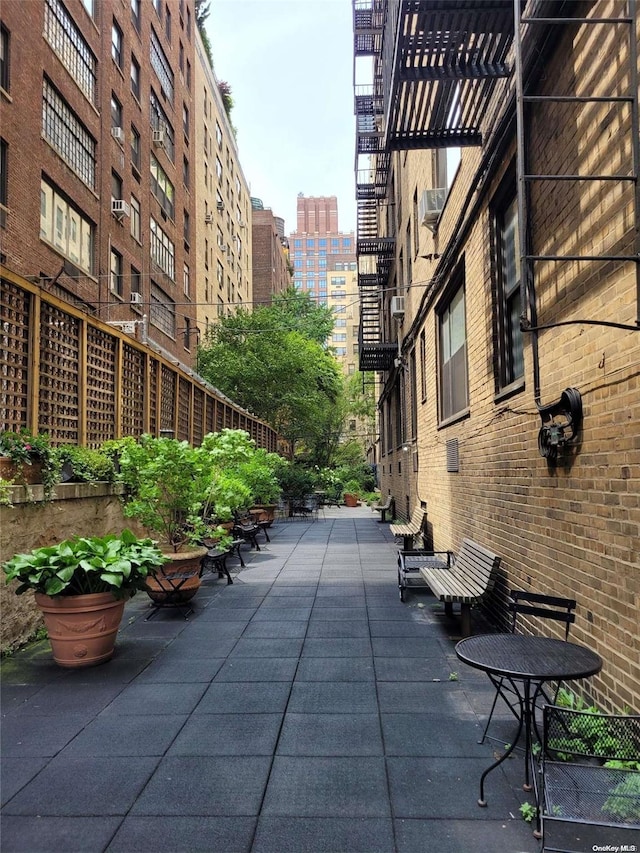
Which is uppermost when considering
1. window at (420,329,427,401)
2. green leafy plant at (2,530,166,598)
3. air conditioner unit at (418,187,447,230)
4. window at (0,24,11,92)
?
window at (0,24,11,92)

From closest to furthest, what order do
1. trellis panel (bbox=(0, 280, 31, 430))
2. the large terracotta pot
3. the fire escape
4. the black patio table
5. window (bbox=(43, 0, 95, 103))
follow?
the black patio table < the fire escape < trellis panel (bbox=(0, 280, 31, 430)) < the large terracotta pot < window (bbox=(43, 0, 95, 103))

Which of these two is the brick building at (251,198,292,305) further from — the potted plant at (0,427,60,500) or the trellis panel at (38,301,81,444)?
the potted plant at (0,427,60,500)

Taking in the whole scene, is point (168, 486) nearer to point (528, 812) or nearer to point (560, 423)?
point (560, 423)

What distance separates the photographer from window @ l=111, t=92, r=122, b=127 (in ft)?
61.6

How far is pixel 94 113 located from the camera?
1725cm

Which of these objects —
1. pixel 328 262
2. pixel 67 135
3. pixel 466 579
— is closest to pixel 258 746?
pixel 466 579

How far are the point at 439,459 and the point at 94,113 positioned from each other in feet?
51.6

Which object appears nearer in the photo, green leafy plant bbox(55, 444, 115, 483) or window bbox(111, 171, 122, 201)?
green leafy plant bbox(55, 444, 115, 483)

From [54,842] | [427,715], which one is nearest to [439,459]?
[427,715]

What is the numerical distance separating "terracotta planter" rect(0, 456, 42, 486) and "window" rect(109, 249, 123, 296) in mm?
14337

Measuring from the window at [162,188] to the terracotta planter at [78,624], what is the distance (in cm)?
2169

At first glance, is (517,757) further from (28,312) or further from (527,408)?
(28,312)

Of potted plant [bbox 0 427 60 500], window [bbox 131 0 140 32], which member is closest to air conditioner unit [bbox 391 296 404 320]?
potted plant [bbox 0 427 60 500]

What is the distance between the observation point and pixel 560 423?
3.79 m
